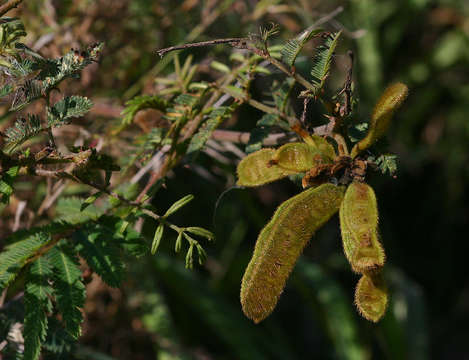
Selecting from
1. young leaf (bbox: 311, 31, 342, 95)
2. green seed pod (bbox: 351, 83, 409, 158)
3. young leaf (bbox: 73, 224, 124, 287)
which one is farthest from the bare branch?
young leaf (bbox: 73, 224, 124, 287)

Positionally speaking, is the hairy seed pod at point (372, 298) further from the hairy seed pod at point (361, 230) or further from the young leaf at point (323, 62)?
the young leaf at point (323, 62)

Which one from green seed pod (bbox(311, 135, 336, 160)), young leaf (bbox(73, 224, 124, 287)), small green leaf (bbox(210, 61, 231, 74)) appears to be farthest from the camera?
small green leaf (bbox(210, 61, 231, 74))

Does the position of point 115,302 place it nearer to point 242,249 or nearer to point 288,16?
point 242,249

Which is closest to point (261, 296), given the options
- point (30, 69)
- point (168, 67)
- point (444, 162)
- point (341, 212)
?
point (341, 212)

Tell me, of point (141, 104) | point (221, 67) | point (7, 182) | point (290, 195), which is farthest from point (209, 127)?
point (290, 195)

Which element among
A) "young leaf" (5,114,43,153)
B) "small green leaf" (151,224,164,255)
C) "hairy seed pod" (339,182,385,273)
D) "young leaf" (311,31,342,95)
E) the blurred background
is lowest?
the blurred background

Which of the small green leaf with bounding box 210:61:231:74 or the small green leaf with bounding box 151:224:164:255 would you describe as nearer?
the small green leaf with bounding box 151:224:164:255

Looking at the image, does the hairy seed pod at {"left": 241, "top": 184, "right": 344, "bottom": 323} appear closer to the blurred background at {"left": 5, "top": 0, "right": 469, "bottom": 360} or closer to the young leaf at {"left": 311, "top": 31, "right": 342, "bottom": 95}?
the young leaf at {"left": 311, "top": 31, "right": 342, "bottom": 95}

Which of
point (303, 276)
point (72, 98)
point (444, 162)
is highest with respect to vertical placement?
point (72, 98)
